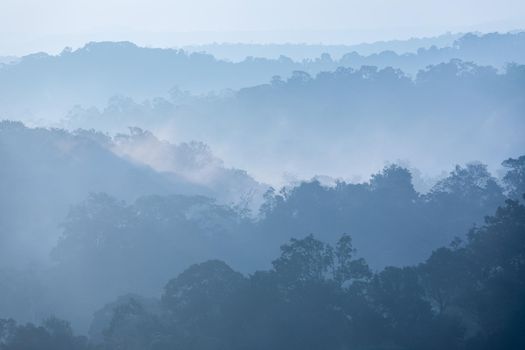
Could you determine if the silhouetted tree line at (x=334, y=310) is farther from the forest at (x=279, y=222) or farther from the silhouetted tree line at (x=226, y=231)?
the silhouetted tree line at (x=226, y=231)

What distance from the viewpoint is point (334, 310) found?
100 feet

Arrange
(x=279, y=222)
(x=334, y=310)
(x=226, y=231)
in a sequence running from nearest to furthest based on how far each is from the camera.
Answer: (x=334, y=310) → (x=279, y=222) → (x=226, y=231)

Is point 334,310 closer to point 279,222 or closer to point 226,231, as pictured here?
point 279,222

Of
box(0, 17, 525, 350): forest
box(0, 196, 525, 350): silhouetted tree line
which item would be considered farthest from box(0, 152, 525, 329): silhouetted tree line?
box(0, 196, 525, 350): silhouetted tree line

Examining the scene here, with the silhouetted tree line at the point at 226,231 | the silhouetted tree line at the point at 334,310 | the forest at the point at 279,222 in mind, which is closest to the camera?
the silhouetted tree line at the point at 334,310

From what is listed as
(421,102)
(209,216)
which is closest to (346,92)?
(421,102)

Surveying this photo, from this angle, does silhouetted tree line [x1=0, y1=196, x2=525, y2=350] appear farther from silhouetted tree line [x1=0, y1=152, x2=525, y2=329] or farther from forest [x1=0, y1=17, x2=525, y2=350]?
silhouetted tree line [x1=0, y1=152, x2=525, y2=329]

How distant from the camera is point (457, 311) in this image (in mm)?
29047

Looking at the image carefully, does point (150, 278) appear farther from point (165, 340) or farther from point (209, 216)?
point (165, 340)

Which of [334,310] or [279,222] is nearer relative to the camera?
[334,310]

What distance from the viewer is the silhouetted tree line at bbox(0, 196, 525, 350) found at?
27.5 metres

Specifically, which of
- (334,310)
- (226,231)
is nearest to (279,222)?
(226,231)

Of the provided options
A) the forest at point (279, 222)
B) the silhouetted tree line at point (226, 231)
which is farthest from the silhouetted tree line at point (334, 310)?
Answer: the silhouetted tree line at point (226, 231)

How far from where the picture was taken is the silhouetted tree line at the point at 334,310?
27500 mm
